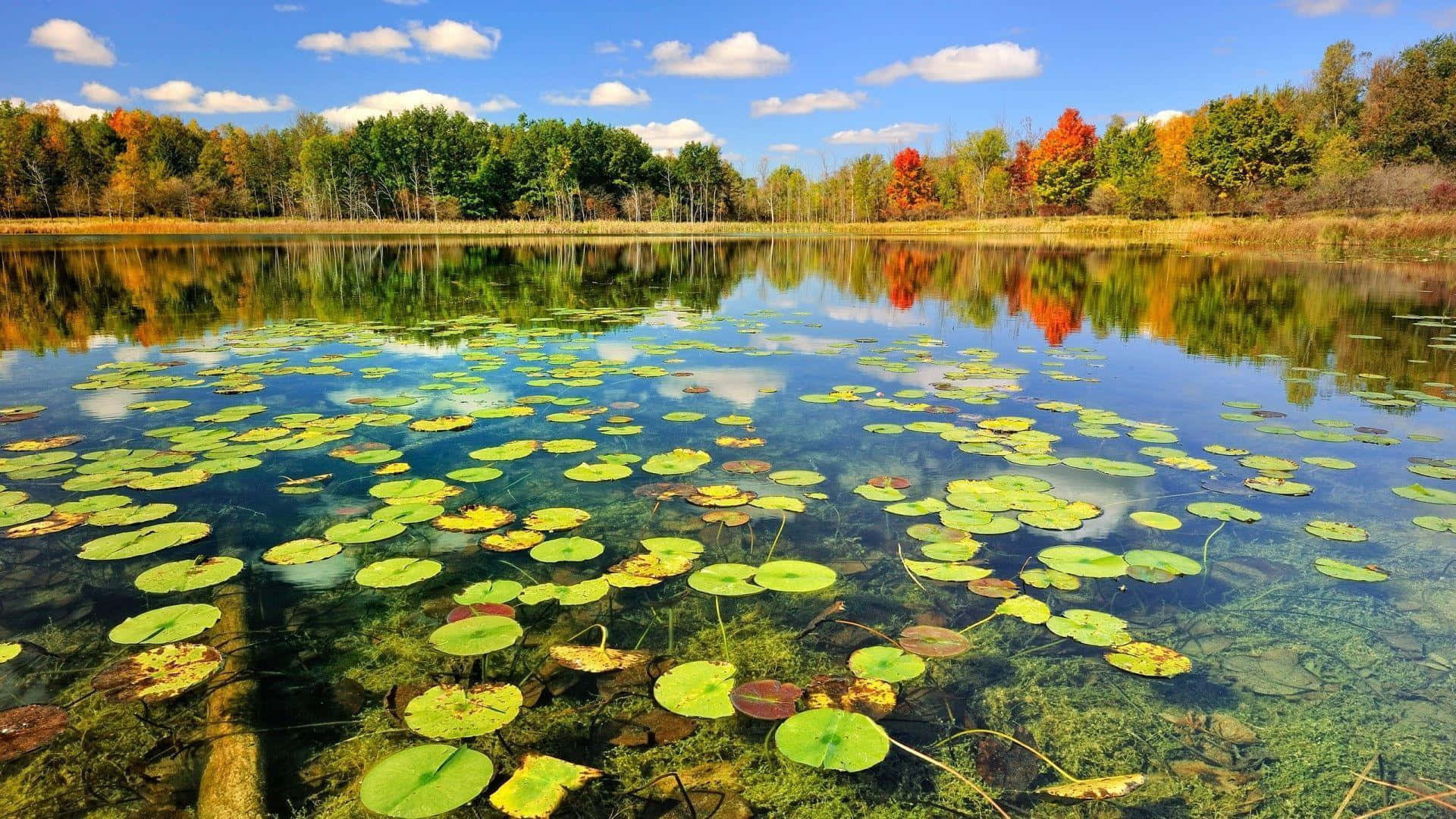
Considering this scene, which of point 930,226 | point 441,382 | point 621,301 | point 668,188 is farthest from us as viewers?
point 668,188

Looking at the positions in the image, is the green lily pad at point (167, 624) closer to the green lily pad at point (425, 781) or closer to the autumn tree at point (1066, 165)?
the green lily pad at point (425, 781)

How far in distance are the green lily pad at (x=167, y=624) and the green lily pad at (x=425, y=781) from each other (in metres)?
1.10

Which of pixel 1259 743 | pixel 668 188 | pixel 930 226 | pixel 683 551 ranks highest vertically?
pixel 668 188

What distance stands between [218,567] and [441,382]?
3.66 m

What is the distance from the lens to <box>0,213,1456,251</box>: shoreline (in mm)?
25547

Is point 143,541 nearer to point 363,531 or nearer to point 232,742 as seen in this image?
point 363,531

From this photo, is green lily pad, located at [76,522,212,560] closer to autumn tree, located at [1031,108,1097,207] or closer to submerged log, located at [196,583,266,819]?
submerged log, located at [196,583,266,819]

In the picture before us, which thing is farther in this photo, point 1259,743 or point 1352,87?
point 1352,87

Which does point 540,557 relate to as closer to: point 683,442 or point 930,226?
point 683,442

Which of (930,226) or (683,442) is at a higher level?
(930,226)

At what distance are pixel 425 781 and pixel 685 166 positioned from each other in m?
64.9

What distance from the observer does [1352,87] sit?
147ft

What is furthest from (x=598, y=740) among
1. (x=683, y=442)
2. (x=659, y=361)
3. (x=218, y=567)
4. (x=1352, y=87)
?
(x=1352, y=87)

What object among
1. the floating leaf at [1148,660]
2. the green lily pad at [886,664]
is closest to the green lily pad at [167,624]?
the green lily pad at [886,664]
